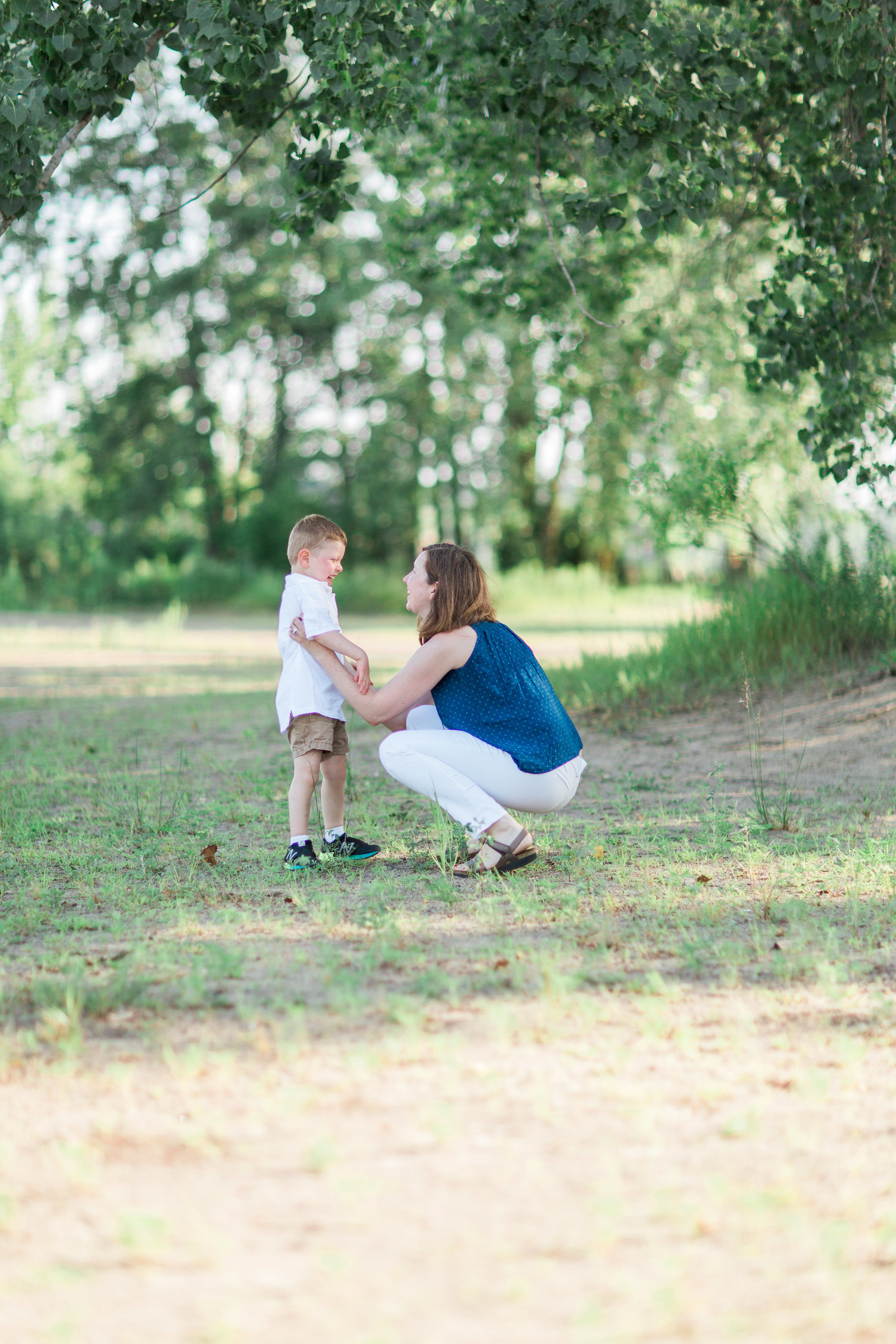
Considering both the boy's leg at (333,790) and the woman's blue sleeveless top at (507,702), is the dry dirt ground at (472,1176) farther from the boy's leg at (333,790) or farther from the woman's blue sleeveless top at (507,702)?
the boy's leg at (333,790)

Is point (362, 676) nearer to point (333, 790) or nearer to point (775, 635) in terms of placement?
point (333, 790)

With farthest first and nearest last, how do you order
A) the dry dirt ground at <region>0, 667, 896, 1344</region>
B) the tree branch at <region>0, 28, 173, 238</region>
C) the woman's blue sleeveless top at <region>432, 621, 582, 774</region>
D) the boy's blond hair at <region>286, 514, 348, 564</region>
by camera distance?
the tree branch at <region>0, 28, 173, 238</region>
the boy's blond hair at <region>286, 514, 348, 564</region>
the woman's blue sleeveless top at <region>432, 621, 582, 774</region>
the dry dirt ground at <region>0, 667, 896, 1344</region>

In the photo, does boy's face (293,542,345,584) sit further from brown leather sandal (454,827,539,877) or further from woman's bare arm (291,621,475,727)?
brown leather sandal (454,827,539,877)

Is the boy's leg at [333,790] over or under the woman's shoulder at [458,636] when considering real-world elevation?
under

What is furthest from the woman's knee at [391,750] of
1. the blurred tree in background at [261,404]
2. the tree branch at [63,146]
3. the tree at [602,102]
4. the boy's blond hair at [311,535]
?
the blurred tree in background at [261,404]

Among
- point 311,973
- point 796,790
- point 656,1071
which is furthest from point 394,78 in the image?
point 656,1071

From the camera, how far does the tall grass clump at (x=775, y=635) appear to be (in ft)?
31.2

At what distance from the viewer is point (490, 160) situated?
936cm

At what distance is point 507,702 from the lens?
5.09m

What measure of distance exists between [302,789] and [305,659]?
0.55 meters

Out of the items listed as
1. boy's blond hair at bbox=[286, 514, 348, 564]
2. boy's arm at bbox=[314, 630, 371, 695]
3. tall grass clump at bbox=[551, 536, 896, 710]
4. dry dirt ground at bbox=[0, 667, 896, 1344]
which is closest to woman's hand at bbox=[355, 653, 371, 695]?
boy's arm at bbox=[314, 630, 371, 695]

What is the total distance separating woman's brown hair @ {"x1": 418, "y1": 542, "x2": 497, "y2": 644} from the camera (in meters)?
5.00

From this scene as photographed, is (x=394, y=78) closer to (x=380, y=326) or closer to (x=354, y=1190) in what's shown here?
(x=354, y=1190)

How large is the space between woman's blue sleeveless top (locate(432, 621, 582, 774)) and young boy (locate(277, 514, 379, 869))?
42 centimetres
